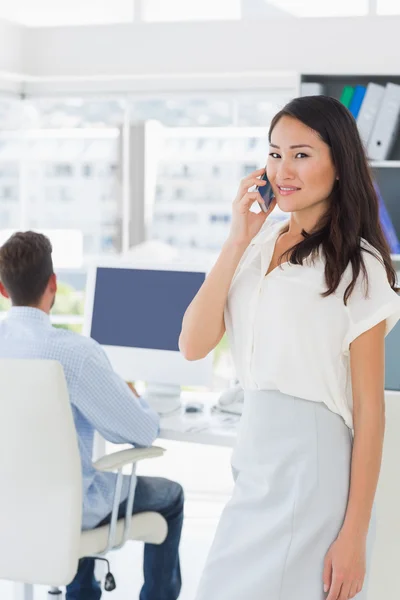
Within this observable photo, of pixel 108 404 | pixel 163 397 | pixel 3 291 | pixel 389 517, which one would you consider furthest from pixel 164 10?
pixel 389 517

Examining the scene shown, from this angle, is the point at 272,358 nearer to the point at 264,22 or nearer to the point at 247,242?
the point at 247,242

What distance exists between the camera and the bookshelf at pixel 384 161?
355cm

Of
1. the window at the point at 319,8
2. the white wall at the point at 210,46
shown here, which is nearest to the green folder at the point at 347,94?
the white wall at the point at 210,46

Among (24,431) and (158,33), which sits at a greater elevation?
(158,33)

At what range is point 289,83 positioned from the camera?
4.40m

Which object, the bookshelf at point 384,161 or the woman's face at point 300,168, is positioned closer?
the woman's face at point 300,168

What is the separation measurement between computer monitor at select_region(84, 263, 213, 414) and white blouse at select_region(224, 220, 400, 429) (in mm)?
1569

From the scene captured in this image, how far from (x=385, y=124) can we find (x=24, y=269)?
155cm

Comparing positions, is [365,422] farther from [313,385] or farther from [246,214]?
[246,214]

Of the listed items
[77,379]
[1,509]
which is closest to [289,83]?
[77,379]

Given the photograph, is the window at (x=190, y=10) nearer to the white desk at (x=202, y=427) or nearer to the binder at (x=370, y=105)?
the binder at (x=370, y=105)

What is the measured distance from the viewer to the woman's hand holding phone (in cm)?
165

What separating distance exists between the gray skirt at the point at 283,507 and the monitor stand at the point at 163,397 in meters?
1.51

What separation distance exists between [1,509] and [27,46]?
9.23 ft
